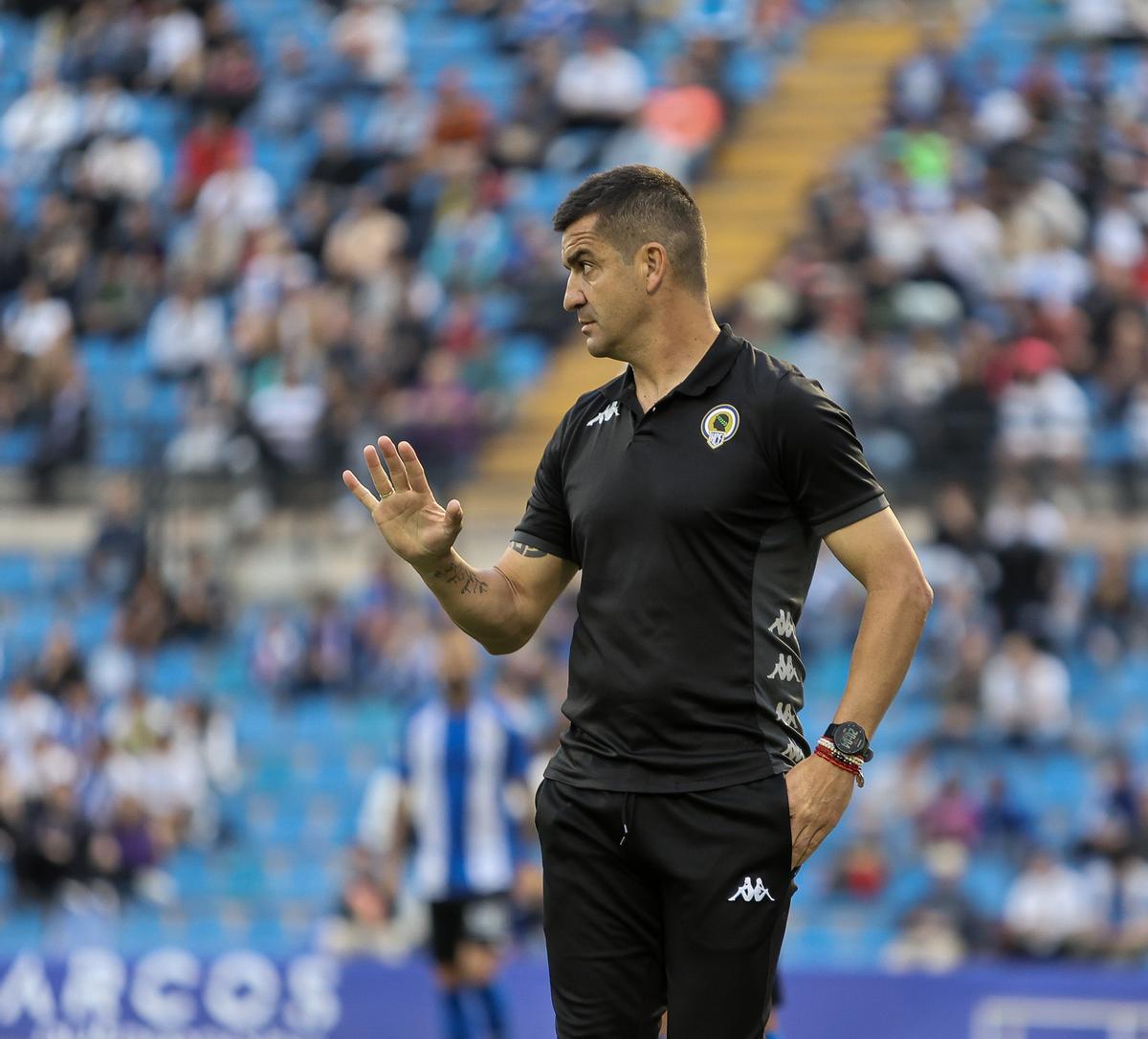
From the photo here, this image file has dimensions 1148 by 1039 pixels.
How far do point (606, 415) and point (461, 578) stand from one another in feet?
1.58

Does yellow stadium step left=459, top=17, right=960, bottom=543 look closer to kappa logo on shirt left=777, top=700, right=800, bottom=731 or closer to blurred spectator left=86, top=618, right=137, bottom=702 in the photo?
blurred spectator left=86, top=618, right=137, bottom=702

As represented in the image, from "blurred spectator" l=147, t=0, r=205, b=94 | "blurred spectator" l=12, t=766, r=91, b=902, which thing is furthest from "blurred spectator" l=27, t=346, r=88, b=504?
"blurred spectator" l=147, t=0, r=205, b=94

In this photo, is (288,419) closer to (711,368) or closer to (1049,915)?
(1049,915)

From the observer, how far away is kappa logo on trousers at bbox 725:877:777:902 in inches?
154

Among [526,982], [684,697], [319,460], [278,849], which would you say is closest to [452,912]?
[526,982]

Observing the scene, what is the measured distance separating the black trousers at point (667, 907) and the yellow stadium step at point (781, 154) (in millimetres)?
9850

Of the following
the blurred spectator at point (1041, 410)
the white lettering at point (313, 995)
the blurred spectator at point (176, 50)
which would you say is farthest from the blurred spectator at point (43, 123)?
the white lettering at point (313, 995)

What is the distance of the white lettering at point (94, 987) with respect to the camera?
976 centimetres

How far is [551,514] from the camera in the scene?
4422 mm

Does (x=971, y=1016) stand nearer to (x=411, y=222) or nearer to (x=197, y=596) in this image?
(x=197, y=596)

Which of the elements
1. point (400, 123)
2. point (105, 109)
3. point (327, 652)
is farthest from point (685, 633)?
point (105, 109)

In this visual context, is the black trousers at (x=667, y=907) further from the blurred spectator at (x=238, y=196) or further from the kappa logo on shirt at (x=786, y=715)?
the blurred spectator at (x=238, y=196)

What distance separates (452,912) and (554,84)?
851 cm

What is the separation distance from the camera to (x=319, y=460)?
1266 centimetres
